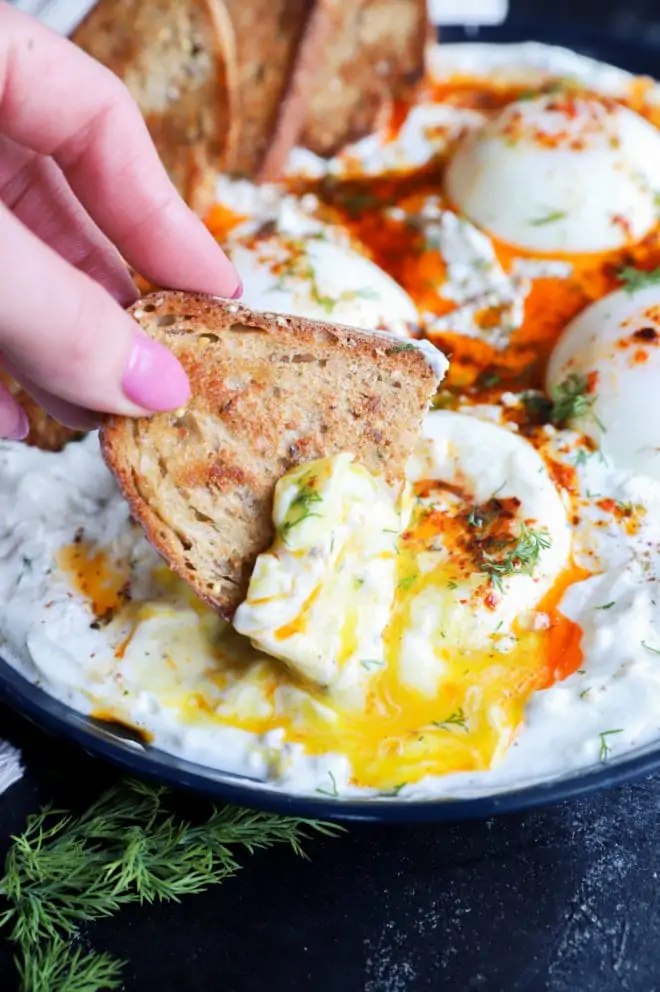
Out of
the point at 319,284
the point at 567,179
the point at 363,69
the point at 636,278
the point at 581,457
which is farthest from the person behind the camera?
the point at 363,69

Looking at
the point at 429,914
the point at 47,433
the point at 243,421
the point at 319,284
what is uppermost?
the point at 243,421

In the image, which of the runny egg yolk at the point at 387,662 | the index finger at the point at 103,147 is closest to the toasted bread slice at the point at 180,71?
the index finger at the point at 103,147

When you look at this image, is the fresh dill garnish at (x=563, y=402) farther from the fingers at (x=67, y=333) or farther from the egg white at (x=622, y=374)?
the fingers at (x=67, y=333)

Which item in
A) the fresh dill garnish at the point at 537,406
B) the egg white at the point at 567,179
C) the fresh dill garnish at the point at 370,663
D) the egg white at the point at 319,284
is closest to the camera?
the fresh dill garnish at the point at 370,663

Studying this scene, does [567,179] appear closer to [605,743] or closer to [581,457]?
[581,457]

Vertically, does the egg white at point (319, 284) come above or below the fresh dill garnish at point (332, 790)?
above

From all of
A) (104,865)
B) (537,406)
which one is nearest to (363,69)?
(537,406)
